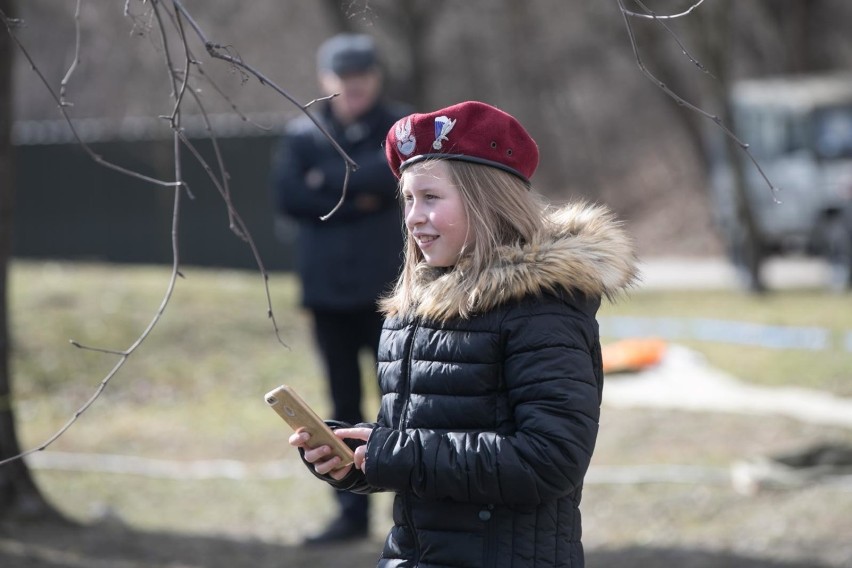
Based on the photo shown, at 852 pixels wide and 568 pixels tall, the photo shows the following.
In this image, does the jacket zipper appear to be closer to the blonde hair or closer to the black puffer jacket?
the black puffer jacket

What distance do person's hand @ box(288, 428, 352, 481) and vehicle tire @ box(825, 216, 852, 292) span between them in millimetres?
12986

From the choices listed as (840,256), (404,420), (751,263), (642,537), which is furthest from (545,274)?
(840,256)

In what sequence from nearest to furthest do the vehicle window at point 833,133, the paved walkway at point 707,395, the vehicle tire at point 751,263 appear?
the paved walkway at point 707,395, the vehicle tire at point 751,263, the vehicle window at point 833,133

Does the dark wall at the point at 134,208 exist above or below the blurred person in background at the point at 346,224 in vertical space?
above

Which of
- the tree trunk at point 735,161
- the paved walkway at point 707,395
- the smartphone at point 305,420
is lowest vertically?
the paved walkway at point 707,395

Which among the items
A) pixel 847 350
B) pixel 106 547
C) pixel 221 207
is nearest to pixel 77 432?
pixel 106 547

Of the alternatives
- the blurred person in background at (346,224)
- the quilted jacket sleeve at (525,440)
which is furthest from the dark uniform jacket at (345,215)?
the quilted jacket sleeve at (525,440)

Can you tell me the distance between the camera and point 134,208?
20500 mm

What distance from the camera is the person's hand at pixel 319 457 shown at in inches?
108

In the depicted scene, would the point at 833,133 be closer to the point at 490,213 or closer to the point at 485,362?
the point at 490,213

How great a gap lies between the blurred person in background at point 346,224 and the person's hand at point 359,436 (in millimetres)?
2786

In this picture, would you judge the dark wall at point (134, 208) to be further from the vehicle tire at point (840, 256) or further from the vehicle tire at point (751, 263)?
the vehicle tire at point (840, 256)

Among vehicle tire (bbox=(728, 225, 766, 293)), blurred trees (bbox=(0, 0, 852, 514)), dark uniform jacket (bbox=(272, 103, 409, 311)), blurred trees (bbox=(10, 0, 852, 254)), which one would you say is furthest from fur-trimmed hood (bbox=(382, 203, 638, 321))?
blurred trees (bbox=(10, 0, 852, 254))

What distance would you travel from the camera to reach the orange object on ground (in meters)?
9.75
